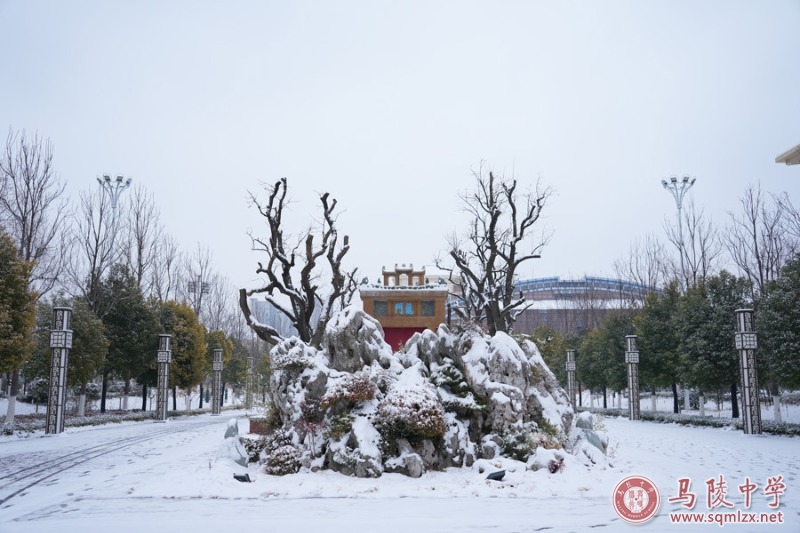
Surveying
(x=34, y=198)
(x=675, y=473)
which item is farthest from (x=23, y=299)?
(x=675, y=473)

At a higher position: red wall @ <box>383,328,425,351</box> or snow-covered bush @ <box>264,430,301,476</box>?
red wall @ <box>383,328,425,351</box>

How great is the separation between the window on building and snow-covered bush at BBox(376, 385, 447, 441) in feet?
34.3

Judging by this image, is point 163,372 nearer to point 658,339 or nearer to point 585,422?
point 585,422

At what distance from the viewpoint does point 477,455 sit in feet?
31.2

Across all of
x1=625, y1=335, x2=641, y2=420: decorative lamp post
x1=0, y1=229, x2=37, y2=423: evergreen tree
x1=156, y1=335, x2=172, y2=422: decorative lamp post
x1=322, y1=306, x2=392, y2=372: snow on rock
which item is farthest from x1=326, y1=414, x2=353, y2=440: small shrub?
x1=625, y1=335, x2=641, y2=420: decorative lamp post

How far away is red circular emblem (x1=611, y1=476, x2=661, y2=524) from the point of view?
645 centimetres

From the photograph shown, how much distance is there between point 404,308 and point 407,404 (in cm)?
1080

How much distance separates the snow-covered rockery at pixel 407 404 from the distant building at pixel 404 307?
7.99 m

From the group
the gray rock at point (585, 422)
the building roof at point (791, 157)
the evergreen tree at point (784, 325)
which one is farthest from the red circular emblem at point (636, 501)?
the building roof at point (791, 157)

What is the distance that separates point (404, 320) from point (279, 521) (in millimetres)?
13554

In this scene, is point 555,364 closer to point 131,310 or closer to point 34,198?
point 131,310

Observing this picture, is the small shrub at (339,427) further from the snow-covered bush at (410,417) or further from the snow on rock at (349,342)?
the snow on rock at (349,342)

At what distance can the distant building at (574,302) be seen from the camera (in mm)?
37219

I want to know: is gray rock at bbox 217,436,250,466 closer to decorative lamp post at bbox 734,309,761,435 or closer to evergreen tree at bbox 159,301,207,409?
decorative lamp post at bbox 734,309,761,435
